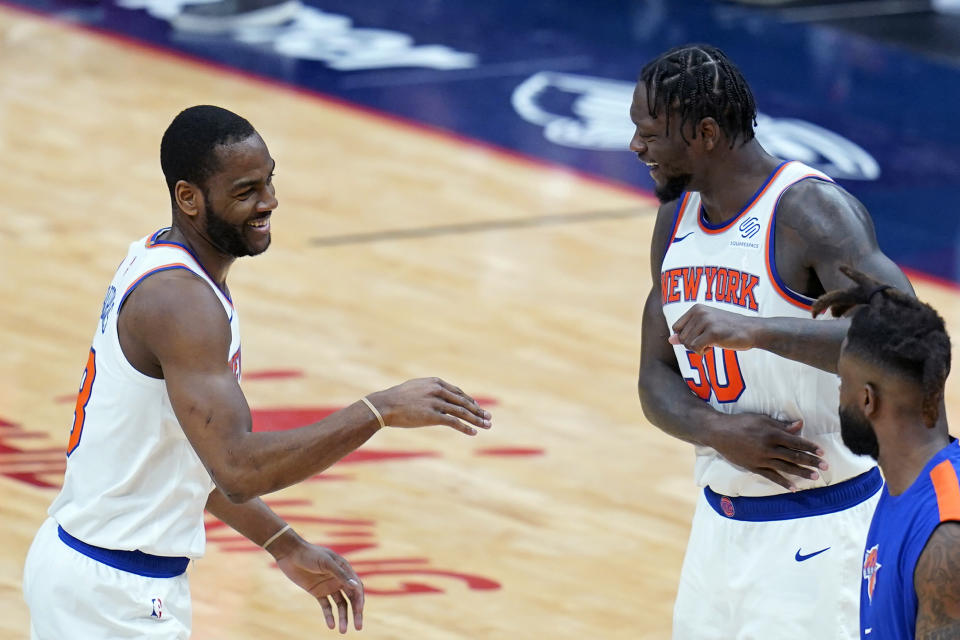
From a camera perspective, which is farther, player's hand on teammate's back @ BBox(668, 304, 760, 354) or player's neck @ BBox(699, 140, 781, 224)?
player's neck @ BBox(699, 140, 781, 224)

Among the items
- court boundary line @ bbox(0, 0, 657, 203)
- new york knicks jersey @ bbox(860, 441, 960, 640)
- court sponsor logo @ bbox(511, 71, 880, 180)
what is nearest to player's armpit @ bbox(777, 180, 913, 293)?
new york knicks jersey @ bbox(860, 441, 960, 640)

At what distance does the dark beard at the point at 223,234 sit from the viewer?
373 centimetres

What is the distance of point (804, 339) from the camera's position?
12.1ft

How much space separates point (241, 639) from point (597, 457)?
1.99 metres

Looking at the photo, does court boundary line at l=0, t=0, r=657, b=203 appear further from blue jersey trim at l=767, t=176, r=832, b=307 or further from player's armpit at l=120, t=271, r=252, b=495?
player's armpit at l=120, t=271, r=252, b=495

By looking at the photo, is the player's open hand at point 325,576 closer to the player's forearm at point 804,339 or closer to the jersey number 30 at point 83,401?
the jersey number 30 at point 83,401

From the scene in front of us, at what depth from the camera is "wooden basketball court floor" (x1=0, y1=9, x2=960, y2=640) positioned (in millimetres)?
5820

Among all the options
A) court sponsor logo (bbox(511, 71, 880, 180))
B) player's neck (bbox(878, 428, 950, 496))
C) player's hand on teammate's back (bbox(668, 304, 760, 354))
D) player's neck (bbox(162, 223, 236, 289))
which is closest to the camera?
player's neck (bbox(878, 428, 950, 496))

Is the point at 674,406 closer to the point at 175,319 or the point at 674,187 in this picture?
the point at 674,187

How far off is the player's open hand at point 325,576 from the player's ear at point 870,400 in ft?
4.50

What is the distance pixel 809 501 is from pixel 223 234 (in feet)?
4.80

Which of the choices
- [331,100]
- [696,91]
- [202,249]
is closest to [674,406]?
[696,91]

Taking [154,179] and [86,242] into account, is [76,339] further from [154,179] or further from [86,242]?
Result: [154,179]

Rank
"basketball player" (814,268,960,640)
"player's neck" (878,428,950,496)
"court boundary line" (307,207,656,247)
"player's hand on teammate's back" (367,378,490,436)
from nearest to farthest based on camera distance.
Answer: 1. "basketball player" (814,268,960,640)
2. "player's neck" (878,428,950,496)
3. "player's hand on teammate's back" (367,378,490,436)
4. "court boundary line" (307,207,656,247)
